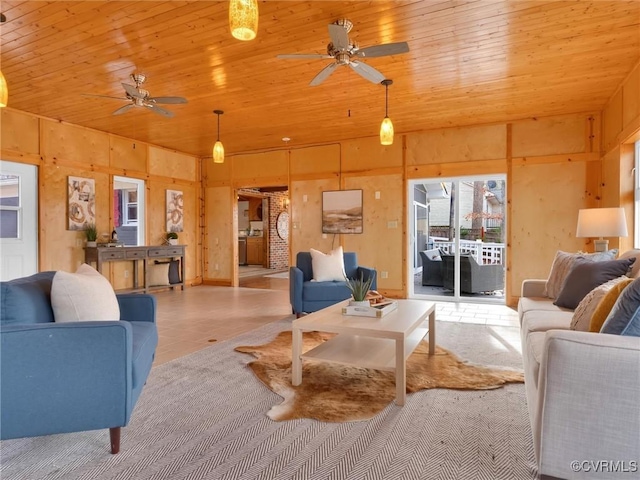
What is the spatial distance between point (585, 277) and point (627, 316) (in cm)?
155

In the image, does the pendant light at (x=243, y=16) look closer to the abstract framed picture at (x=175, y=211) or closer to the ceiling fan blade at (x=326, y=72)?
the ceiling fan blade at (x=326, y=72)

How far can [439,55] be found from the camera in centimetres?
382

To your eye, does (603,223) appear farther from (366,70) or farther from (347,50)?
(347,50)

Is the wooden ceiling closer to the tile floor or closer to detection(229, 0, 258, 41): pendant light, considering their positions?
detection(229, 0, 258, 41): pendant light

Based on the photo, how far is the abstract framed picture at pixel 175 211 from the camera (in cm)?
790

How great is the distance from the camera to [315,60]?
12.8ft

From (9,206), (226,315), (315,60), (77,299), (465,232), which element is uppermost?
(315,60)

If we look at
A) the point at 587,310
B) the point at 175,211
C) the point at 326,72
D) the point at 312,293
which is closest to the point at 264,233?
the point at 175,211

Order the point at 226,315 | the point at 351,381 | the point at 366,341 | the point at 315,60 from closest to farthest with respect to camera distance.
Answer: the point at 351,381
the point at 366,341
the point at 315,60
the point at 226,315

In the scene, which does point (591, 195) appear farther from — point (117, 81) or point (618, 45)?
point (117, 81)

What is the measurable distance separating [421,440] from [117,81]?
15.4 feet

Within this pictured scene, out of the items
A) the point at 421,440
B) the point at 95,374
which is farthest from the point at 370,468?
the point at 95,374

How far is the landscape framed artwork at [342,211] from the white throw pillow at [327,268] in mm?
2122

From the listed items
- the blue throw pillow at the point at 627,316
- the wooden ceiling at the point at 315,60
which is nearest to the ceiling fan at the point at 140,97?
the wooden ceiling at the point at 315,60
